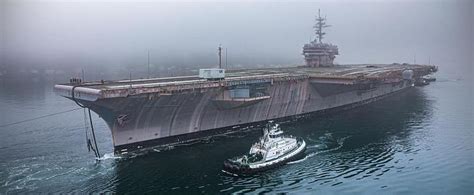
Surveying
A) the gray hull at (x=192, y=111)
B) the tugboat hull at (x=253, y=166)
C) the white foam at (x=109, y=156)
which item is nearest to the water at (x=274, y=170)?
the white foam at (x=109, y=156)

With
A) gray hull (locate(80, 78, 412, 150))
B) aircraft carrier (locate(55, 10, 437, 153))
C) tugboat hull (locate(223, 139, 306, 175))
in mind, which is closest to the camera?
tugboat hull (locate(223, 139, 306, 175))

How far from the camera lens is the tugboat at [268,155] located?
73.6 ft

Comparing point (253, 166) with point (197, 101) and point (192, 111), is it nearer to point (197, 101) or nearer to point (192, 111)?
point (197, 101)

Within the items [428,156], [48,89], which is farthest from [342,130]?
[48,89]

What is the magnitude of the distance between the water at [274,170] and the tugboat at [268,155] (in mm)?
439

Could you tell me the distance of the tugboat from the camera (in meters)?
22.4

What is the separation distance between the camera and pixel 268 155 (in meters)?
23.5

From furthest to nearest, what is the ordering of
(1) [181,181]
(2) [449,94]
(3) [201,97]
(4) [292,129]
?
(2) [449,94] → (4) [292,129] → (3) [201,97] → (1) [181,181]

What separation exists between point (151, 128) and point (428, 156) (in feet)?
54.9

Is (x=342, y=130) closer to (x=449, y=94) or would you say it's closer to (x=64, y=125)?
(x=64, y=125)

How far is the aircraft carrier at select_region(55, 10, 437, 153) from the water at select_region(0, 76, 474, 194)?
1.18 meters

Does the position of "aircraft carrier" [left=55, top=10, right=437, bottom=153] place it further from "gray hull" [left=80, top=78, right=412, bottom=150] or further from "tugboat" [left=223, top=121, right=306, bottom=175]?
"tugboat" [left=223, top=121, right=306, bottom=175]

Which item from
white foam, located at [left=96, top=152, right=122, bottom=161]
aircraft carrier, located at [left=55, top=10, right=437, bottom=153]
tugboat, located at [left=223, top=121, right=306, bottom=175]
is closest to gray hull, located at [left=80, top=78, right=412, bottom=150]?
aircraft carrier, located at [left=55, top=10, right=437, bottom=153]

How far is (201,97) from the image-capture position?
28203mm
